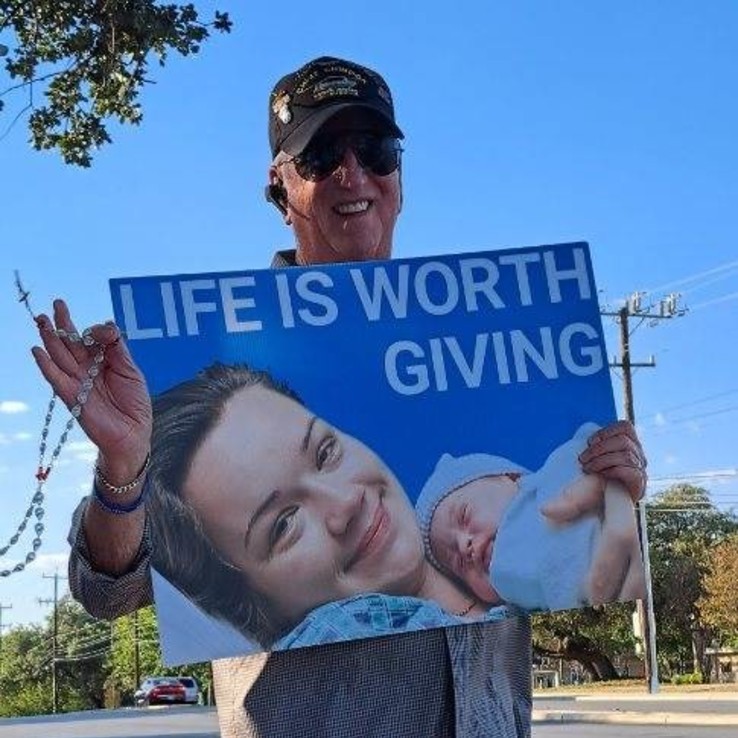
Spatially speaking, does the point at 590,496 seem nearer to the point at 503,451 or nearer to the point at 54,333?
the point at 503,451

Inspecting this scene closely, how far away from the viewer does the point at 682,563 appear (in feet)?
140

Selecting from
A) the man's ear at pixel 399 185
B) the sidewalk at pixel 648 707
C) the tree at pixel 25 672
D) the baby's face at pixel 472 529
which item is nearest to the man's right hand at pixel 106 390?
the baby's face at pixel 472 529

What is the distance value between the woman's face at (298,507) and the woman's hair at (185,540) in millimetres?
13

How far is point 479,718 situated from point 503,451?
39 centimetres

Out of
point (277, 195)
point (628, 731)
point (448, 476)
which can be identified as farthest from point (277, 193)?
point (628, 731)

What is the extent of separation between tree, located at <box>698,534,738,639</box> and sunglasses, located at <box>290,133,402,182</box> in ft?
113

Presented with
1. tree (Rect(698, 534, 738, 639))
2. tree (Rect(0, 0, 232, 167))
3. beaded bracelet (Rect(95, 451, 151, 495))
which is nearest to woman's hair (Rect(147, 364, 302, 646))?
beaded bracelet (Rect(95, 451, 151, 495))

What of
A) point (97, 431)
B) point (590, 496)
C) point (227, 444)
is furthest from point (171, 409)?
point (590, 496)

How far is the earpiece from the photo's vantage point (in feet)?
6.33

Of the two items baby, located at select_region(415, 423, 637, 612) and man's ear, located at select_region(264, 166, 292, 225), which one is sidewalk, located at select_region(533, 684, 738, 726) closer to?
baby, located at select_region(415, 423, 637, 612)

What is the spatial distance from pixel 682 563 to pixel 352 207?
42889 millimetres

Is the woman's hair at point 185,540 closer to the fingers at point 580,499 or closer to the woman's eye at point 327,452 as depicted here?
the woman's eye at point 327,452

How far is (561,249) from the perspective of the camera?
6.38 feet

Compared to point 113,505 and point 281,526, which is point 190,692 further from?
point 113,505
